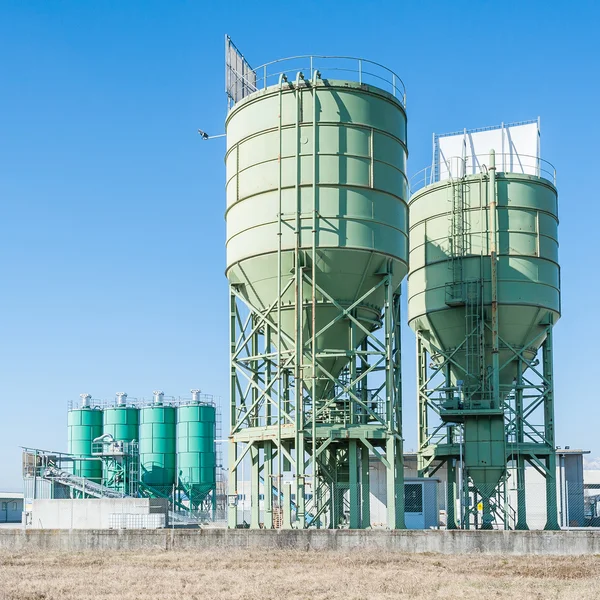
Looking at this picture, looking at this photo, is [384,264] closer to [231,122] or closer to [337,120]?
[337,120]

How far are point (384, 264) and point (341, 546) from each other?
336 inches

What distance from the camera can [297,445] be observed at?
91.4 feet

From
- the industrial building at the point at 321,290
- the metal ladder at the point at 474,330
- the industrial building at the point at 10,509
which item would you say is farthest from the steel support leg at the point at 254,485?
the industrial building at the point at 10,509

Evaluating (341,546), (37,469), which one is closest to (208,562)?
(341,546)

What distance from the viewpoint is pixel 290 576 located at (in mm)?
21453

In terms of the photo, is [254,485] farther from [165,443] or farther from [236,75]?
[165,443]

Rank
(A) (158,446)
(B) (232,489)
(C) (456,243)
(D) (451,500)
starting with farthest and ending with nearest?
(A) (158,446) < (D) (451,500) < (C) (456,243) < (B) (232,489)

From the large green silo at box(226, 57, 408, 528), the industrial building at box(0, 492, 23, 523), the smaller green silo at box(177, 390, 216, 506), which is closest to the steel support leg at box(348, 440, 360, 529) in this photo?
the large green silo at box(226, 57, 408, 528)

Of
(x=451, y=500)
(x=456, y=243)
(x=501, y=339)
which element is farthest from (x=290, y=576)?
(x=456, y=243)

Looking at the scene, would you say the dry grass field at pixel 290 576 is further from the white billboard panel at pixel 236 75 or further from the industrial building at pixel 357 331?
the white billboard panel at pixel 236 75

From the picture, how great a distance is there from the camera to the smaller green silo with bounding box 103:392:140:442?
2025 inches

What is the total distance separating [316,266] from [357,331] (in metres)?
2.78

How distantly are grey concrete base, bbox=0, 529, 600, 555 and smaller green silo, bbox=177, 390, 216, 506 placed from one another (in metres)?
21.5

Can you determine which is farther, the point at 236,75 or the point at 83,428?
the point at 83,428
